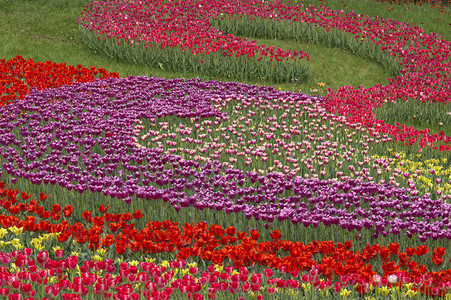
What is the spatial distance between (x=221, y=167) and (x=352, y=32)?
10.5m

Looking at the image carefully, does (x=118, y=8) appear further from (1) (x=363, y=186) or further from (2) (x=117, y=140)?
(1) (x=363, y=186)

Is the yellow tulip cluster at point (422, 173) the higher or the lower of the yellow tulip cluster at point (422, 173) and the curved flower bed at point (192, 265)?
the lower

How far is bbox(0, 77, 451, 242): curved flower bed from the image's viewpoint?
645cm

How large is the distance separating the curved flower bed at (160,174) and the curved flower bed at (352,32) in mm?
1786

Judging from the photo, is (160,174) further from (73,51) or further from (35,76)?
(73,51)

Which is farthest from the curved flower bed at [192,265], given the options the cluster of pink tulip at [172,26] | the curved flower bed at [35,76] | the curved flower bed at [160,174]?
the cluster of pink tulip at [172,26]

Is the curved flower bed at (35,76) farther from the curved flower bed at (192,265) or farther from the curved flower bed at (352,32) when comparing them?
the curved flower bed at (192,265)

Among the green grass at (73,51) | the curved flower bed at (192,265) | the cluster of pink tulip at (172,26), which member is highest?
the curved flower bed at (192,265)

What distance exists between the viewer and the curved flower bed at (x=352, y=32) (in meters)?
11.1

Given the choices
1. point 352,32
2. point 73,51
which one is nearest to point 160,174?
point 73,51

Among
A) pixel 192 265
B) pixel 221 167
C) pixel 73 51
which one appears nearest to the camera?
→ pixel 192 265

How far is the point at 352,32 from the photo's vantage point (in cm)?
1700

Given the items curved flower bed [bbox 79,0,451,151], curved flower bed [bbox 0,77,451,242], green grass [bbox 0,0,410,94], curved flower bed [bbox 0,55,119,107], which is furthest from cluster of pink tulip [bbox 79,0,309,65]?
curved flower bed [bbox 0,77,451,242]

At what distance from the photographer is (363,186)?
7215 mm
